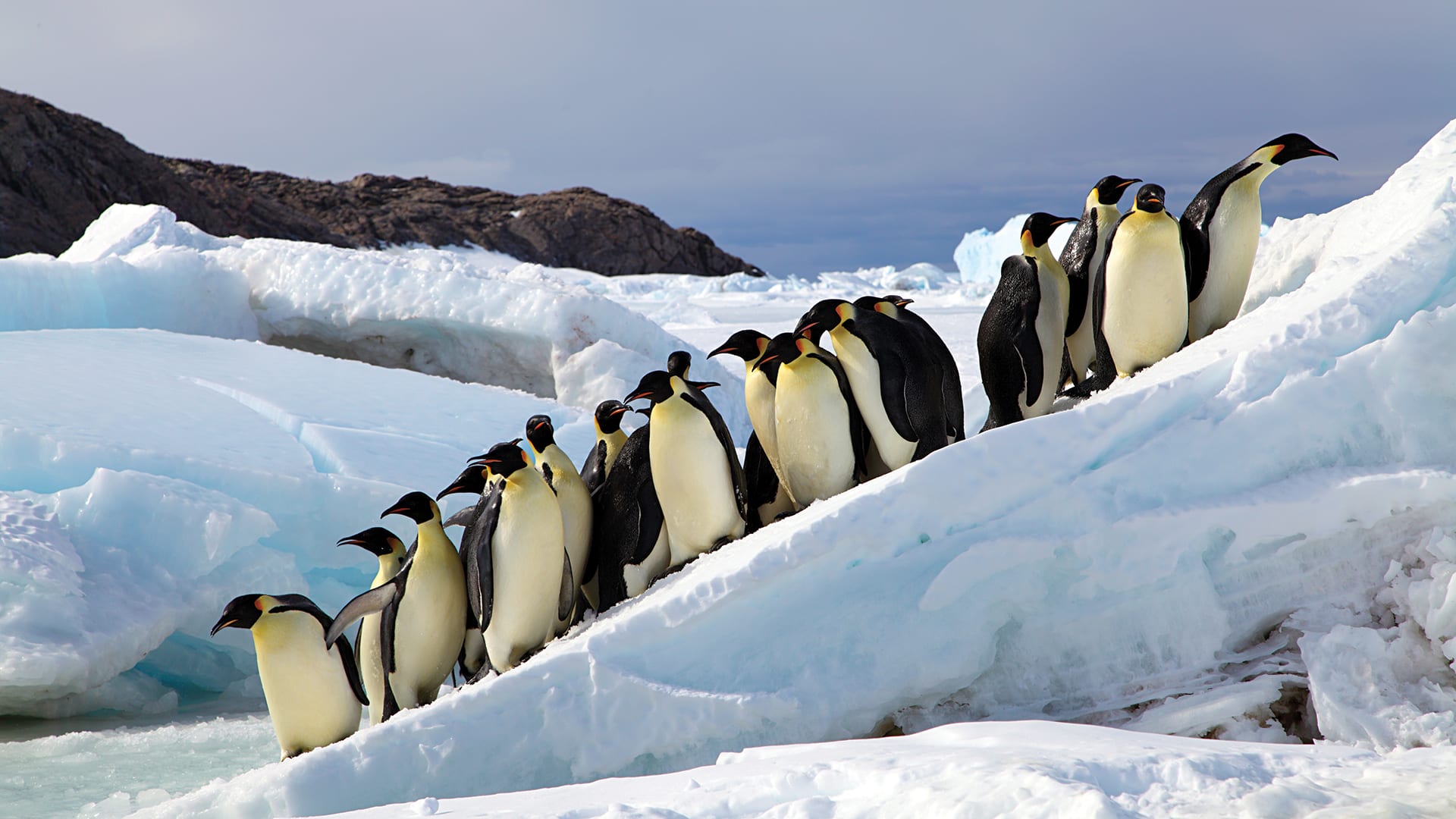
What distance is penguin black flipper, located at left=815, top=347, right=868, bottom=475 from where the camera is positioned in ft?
10.3

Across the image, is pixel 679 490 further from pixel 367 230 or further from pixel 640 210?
pixel 640 210

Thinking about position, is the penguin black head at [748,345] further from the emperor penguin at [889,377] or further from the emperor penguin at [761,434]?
the emperor penguin at [889,377]

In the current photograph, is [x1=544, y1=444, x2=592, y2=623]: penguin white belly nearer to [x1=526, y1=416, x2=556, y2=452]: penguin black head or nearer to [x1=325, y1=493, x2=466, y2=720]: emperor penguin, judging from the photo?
[x1=526, y1=416, x2=556, y2=452]: penguin black head

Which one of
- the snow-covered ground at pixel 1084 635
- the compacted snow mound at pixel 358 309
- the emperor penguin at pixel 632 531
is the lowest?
the snow-covered ground at pixel 1084 635

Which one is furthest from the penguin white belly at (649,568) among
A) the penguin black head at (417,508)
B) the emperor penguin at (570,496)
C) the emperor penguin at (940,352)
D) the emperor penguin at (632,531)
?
the emperor penguin at (940,352)

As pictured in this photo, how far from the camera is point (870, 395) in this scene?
3.18m

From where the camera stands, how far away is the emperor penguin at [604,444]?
11.8ft

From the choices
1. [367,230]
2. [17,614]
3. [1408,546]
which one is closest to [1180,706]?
[1408,546]

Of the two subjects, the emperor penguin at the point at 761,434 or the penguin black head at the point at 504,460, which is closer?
the penguin black head at the point at 504,460

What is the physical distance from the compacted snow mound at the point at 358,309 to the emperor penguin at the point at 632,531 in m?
4.79

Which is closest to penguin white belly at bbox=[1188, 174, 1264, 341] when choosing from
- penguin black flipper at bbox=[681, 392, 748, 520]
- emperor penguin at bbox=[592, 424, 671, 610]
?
penguin black flipper at bbox=[681, 392, 748, 520]

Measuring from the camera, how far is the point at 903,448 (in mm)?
3213

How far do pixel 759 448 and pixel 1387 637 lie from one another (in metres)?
1.87

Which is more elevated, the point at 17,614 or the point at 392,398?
the point at 392,398
